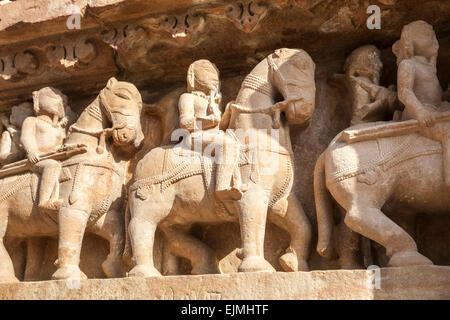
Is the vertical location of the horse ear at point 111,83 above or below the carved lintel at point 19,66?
below

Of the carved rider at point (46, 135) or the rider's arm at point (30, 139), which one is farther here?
the rider's arm at point (30, 139)

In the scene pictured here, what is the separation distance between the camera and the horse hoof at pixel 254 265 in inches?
171

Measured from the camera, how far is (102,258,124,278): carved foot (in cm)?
509

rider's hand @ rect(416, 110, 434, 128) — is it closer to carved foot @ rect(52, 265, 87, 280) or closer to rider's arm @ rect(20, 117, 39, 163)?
carved foot @ rect(52, 265, 87, 280)

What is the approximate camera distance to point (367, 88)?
5.04 meters

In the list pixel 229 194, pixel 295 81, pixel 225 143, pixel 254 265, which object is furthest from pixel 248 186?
pixel 295 81

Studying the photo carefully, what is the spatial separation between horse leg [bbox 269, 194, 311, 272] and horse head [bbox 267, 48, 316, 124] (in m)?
0.67

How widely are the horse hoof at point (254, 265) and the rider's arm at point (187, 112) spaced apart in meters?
1.22

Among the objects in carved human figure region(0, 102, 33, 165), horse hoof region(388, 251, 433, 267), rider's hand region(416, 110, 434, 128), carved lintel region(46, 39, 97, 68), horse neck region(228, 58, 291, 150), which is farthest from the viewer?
carved human figure region(0, 102, 33, 165)

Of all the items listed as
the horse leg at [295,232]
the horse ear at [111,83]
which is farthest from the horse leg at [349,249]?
the horse ear at [111,83]

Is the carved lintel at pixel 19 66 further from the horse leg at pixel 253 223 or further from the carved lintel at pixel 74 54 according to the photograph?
the horse leg at pixel 253 223

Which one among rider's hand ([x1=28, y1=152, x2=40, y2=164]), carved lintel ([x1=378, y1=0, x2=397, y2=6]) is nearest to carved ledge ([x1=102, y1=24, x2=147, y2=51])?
rider's hand ([x1=28, y1=152, x2=40, y2=164])
